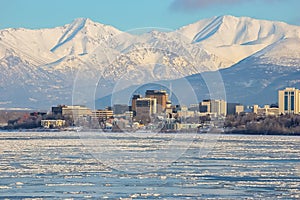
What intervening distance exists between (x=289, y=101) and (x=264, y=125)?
201 feet

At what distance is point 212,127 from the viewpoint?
105m

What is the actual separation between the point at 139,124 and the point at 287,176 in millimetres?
77615

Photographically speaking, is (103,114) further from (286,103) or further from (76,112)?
(286,103)

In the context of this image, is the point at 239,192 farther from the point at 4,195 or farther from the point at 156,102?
the point at 156,102

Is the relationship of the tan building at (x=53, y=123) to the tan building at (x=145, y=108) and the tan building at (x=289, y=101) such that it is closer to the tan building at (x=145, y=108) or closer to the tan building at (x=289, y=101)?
the tan building at (x=145, y=108)

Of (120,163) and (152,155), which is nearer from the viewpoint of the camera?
(120,163)

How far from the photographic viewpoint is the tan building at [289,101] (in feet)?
499

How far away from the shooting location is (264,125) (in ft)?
323

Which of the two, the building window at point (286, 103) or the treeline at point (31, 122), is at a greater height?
the building window at point (286, 103)

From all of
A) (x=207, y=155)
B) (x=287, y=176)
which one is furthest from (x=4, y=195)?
(x=207, y=155)

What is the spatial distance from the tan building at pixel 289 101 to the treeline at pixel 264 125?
37820 millimetres

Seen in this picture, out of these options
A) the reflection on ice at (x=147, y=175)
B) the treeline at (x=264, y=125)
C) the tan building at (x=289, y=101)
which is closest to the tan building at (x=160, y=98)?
the treeline at (x=264, y=125)

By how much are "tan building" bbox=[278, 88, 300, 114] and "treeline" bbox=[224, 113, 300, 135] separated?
124ft

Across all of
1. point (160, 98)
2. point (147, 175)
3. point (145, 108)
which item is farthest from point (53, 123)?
point (147, 175)
